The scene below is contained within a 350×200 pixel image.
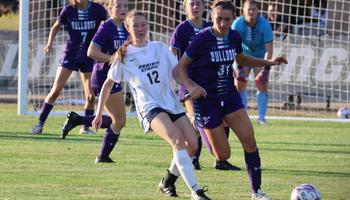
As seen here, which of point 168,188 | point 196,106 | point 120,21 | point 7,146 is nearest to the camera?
point 168,188

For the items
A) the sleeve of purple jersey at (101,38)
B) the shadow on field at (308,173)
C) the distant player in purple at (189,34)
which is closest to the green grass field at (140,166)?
the shadow on field at (308,173)

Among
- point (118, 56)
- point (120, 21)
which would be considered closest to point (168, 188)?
point (118, 56)

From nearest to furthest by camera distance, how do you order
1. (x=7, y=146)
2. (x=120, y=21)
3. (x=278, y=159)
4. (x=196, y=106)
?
(x=196, y=106), (x=120, y=21), (x=278, y=159), (x=7, y=146)

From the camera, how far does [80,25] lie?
877cm

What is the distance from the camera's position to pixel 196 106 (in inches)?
220

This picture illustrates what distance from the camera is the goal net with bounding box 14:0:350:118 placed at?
519 inches

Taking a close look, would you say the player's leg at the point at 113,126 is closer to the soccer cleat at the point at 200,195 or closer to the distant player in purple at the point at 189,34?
the distant player in purple at the point at 189,34

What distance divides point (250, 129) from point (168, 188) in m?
0.82

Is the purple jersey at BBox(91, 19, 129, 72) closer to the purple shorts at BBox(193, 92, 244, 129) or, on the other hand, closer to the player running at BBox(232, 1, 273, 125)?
the purple shorts at BBox(193, 92, 244, 129)

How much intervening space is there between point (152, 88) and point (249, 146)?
3.00 ft

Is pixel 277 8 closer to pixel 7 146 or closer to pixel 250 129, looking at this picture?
pixel 7 146

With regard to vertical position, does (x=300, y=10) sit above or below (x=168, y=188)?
above

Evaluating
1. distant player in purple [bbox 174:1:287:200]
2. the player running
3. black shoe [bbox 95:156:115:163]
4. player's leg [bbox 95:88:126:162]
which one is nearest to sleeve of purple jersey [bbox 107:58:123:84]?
distant player in purple [bbox 174:1:287:200]

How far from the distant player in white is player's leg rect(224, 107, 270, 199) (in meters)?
0.39
